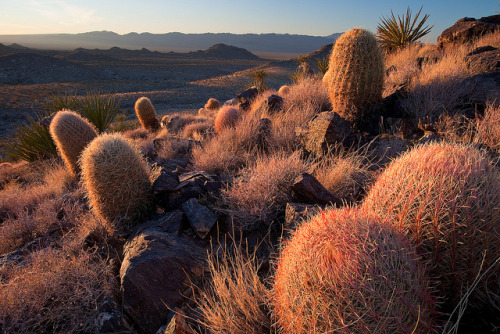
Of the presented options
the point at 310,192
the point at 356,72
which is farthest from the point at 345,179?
the point at 356,72

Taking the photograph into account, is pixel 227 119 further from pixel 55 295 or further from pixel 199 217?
pixel 55 295

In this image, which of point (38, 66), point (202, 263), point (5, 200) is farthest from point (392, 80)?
point (38, 66)

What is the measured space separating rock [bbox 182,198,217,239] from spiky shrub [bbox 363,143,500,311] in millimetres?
1968

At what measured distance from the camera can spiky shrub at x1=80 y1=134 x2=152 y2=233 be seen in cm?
356

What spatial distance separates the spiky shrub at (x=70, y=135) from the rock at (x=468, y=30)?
10930mm

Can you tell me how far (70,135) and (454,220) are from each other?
6.40 m

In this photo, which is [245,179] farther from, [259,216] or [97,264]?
[97,264]

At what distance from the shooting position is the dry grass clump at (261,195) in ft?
10.8

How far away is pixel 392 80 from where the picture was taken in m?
7.20

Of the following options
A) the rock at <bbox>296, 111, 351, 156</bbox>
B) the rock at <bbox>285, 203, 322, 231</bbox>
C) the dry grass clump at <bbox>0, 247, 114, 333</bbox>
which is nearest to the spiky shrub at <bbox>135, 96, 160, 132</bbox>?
the rock at <bbox>296, 111, 351, 156</bbox>

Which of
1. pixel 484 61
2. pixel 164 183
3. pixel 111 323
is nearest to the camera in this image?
pixel 111 323

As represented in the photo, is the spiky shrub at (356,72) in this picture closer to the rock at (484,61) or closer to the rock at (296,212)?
the rock at (484,61)

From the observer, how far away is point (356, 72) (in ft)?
18.3

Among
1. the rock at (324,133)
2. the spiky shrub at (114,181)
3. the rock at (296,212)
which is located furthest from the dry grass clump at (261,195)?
the spiky shrub at (114,181)
